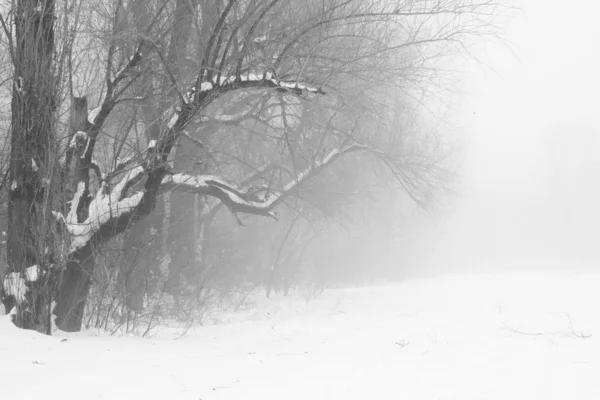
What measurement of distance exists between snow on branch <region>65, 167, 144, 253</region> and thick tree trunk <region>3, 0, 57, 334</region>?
0.51 meters

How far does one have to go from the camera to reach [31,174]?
18.9ft

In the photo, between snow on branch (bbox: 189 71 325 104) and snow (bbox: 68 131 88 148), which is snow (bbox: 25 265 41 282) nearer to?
snow (bbox: 68 131 88 148)

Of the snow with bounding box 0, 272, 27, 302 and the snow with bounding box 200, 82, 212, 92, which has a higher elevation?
the snow with bounding box 200, 82, 212, 92

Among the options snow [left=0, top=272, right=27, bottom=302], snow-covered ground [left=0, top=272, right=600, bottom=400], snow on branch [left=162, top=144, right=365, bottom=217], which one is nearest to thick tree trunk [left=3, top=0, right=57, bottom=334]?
snow [left=0, top=272, right=27, bottom=302]

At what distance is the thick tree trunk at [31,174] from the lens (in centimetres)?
564

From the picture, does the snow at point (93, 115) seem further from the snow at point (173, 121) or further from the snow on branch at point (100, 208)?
the snow at point (173, 121)

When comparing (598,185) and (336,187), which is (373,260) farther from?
(598,185)

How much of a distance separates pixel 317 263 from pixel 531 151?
61.7 metres

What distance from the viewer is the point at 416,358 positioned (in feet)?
16.4

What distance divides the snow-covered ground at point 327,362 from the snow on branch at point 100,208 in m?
1.23

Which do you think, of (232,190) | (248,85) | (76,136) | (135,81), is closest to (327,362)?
(248,85)

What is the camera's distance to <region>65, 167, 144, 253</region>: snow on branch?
6.35 metres

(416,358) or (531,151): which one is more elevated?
(531,151)

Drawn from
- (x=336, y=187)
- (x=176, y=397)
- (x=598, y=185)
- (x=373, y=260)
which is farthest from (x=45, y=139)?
(x=598, y=185)
